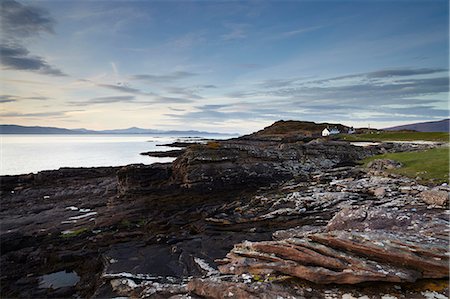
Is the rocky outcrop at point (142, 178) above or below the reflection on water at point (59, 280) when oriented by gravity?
above

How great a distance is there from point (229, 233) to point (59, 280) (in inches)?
441

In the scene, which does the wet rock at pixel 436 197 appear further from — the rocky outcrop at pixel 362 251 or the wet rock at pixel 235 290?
the wet rock at pixel 235 290

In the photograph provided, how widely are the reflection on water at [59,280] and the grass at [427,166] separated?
91.7 ft

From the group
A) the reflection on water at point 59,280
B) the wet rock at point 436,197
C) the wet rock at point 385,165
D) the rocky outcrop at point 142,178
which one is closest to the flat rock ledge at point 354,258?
the wet rock at point 436,197

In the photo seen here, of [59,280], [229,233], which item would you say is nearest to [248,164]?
[229,233]

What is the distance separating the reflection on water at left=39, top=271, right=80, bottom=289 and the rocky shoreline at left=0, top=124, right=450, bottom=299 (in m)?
0.07

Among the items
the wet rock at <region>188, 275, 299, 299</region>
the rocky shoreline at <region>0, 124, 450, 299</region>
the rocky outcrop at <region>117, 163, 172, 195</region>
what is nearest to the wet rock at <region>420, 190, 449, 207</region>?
the rocky shoreline at <region>0, 124, 450, 299</region>

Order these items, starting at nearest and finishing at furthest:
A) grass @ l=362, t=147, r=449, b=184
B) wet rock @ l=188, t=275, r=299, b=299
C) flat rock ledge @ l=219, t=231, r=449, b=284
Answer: flat rock ledge @ l=219, t=231, r=449, b=284, wet rock @ l=188, t=275, r=299, b=299, grass @ l=362, t=147, r=449, b=184

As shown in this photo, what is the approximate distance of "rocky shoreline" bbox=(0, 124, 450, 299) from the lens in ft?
35.9

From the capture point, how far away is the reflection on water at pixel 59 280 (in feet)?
56.3

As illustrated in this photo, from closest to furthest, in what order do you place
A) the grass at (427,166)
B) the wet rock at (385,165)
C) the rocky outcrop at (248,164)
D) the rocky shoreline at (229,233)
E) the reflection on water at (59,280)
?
the rocky shoreline at (229,233), the reflection on water at (59,280), the grass at (427,166), the wet rock at (385,165), the rocky outcrop at (248,164)

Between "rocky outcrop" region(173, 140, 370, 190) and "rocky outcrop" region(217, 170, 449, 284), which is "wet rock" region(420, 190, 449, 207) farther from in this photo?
"rocky outcrop" region(173, 140, 370, 190)

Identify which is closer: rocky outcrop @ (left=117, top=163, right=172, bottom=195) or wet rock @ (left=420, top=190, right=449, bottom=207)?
wet rock @ (left=420, top=190, right=449, bottom=207)

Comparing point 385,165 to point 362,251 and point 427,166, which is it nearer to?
point 427,166
